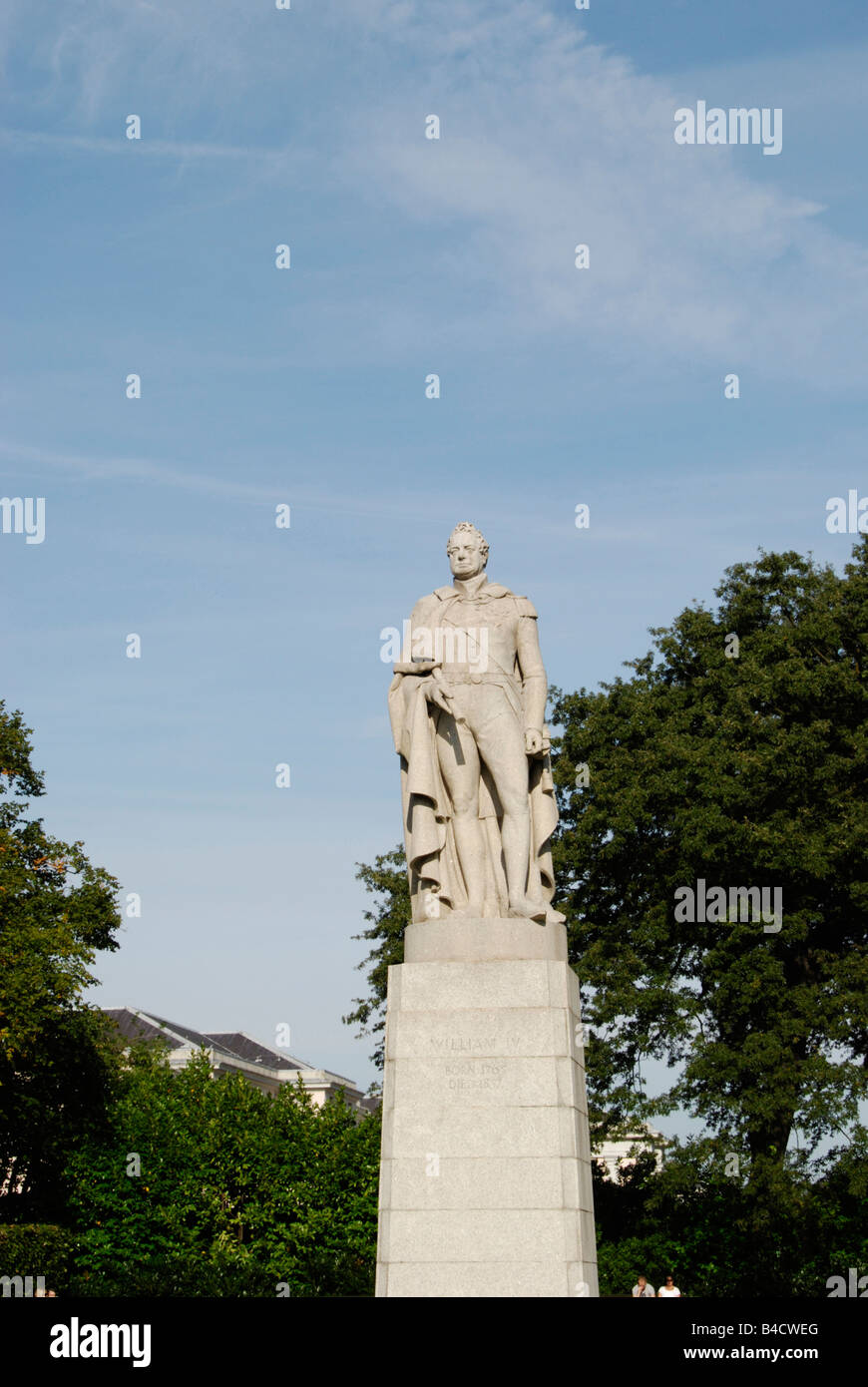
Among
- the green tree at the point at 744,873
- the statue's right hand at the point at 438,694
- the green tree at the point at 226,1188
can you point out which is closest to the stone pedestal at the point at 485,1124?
the statue's right hand at the point at 438,694

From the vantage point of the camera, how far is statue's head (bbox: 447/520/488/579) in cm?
1568

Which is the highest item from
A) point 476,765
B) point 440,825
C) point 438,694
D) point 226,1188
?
point 438,694

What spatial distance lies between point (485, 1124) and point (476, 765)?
141 inches

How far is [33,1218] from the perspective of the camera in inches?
1607

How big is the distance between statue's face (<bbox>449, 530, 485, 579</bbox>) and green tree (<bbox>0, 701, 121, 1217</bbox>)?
66.3 feet

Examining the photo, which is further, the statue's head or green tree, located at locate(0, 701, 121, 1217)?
green tree, located at locate(0, 701, 121, 1217)

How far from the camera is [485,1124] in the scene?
13.1 m

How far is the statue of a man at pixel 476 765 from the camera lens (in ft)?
47.6

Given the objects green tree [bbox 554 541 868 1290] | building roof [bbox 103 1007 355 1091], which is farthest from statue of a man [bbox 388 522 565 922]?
building roof [bbox 103 1007 355 1091]

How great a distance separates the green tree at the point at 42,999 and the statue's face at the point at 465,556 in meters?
20.2

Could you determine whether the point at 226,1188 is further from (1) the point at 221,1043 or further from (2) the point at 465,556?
(1) the point at 221,1043

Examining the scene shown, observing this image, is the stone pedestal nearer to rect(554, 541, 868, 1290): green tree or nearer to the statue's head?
the statue's head

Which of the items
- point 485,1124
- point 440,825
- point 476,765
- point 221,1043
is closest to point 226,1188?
point 440,825
